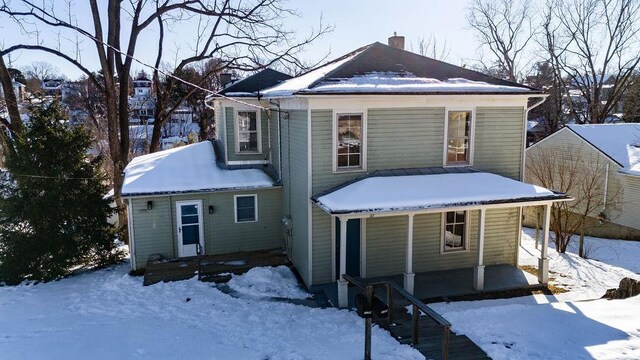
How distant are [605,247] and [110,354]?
1849 cm

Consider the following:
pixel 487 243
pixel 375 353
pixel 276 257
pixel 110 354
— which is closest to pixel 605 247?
pixel 487 243

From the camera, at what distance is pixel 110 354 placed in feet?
24.6

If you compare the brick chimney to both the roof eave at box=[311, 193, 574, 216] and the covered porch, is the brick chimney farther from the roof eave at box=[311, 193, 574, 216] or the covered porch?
the roof eave at box=[311, 193, 574, 216]

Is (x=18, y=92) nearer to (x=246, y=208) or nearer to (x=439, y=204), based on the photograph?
(x=246, y=208)

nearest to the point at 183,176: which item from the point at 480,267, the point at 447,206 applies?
the point at 447,206

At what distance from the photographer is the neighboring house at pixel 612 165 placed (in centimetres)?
1984

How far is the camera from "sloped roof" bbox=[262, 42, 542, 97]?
10.3m

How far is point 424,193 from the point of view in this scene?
10.2 m

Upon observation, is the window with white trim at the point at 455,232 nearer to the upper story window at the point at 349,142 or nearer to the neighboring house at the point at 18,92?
the upper story window at the point at 349,142

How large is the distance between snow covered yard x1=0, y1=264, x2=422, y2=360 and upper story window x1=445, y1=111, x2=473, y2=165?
16.4 feet

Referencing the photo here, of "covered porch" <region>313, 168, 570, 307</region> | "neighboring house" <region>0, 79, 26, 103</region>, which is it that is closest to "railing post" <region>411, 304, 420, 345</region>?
"covered porch" <region>313, 168, 570, 307</region>

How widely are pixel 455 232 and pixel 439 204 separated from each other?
2.50 metres

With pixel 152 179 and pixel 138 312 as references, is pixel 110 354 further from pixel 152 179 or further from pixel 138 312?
pixel 152 179

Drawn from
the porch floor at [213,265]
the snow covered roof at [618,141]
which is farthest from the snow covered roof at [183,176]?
the snow covered roof at [618,141]
